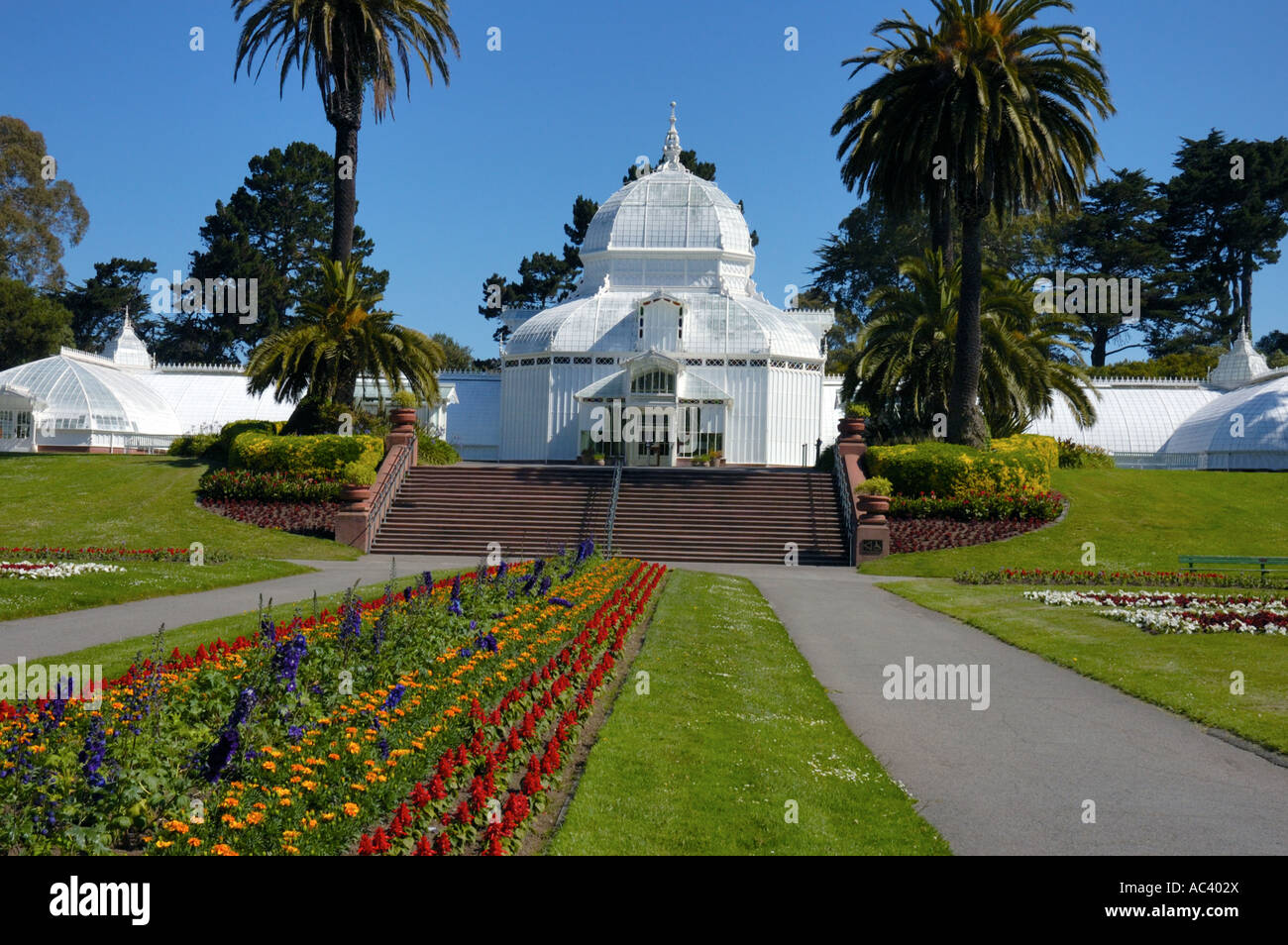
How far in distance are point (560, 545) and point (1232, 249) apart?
62.8 metres

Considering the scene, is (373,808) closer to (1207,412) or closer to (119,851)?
(119,851)

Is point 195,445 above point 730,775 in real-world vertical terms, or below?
above

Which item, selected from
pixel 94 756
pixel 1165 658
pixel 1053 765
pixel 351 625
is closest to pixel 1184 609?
pixel 1165 658

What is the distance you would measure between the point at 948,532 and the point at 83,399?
37855 millimetres

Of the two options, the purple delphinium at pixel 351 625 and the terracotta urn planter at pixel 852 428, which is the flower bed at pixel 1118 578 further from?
the purple delphinium at pixel 351 625

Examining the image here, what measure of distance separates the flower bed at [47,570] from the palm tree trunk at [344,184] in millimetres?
16687

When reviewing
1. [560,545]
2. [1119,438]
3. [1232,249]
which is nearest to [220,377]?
[560,545]

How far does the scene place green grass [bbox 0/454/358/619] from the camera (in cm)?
1714

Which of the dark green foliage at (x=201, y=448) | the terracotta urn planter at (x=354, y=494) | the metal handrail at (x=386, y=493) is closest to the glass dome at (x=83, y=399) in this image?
the dark green foliage at (x=201, y=448)

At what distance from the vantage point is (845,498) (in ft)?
102

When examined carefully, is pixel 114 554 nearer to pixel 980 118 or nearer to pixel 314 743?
pixel 314 743

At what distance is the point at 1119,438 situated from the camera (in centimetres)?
4934

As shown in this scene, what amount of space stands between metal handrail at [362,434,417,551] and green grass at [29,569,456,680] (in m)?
11.6

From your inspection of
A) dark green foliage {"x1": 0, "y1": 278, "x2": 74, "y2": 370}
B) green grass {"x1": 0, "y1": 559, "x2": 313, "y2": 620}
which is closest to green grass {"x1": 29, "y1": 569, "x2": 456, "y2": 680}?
green grass {"x1": 0, "y1": 559, "x2": 313, "y2": 620}
